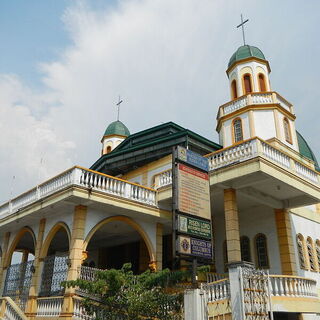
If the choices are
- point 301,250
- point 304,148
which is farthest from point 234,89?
point 301,250

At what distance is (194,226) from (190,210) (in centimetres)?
50

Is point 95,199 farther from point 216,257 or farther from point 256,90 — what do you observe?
point 256,90

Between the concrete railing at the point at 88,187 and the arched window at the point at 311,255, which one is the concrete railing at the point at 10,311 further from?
the arched window at the point at 311,255

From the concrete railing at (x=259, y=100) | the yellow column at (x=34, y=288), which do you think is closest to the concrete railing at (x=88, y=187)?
the yellow column at (x=34, y=288)

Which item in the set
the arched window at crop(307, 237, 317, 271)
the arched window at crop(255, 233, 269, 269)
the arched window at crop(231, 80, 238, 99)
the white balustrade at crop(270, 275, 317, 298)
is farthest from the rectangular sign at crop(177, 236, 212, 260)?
the arched window at crop(231, 80, 238, 99)

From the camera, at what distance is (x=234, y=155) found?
13.5 m

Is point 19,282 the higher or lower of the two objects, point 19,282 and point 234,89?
the lower

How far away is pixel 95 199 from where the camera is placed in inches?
541

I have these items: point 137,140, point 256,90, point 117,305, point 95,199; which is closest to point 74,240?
point 95,199

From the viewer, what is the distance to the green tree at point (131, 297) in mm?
11023

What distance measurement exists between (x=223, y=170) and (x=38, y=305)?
910 centimetres

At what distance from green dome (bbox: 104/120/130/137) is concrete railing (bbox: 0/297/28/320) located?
22.5 m

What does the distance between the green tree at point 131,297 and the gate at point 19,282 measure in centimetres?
493

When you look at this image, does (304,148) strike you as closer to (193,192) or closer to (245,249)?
(245,249)
